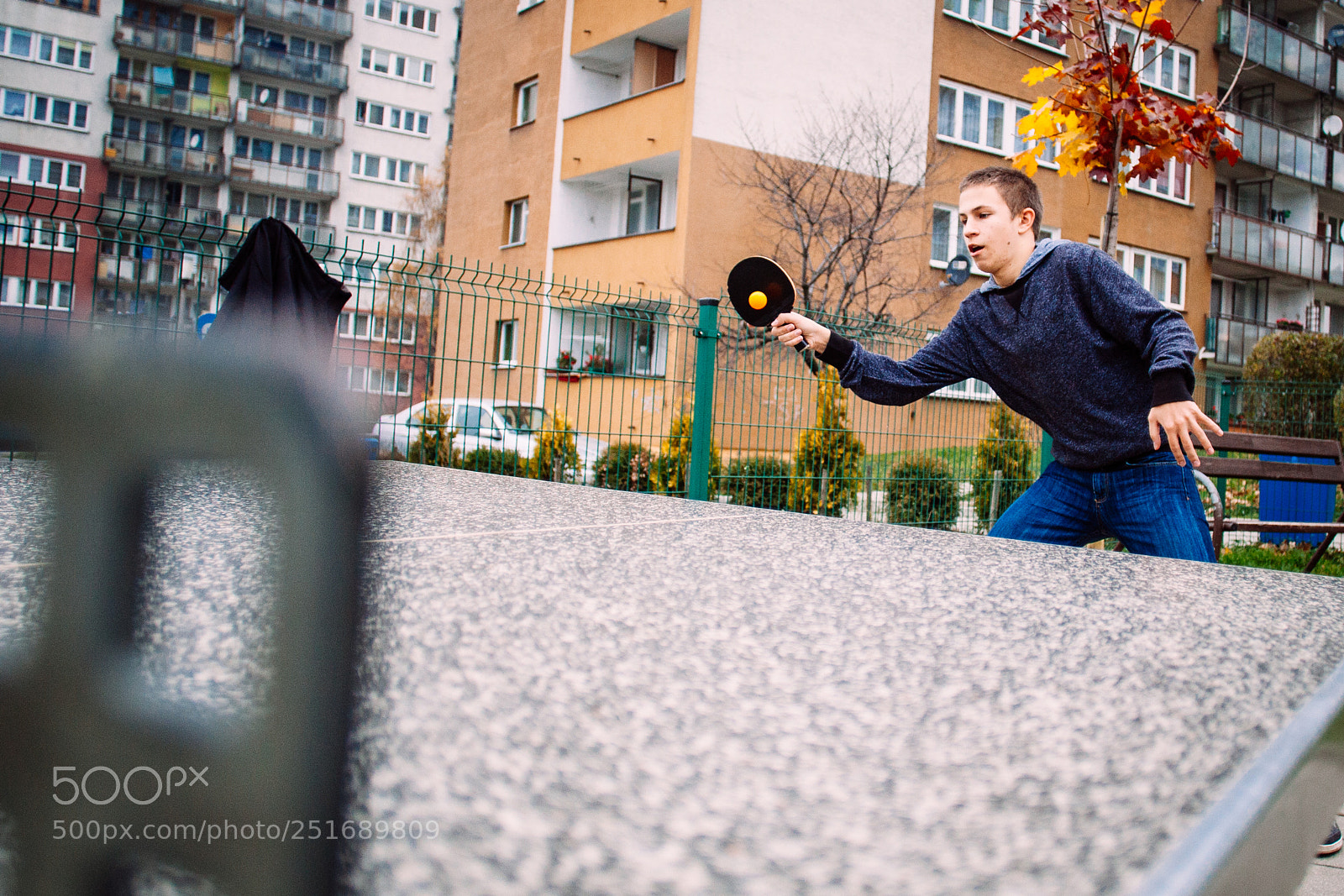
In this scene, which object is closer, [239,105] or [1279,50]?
[1279,50]

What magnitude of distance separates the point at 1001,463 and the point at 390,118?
4340cm

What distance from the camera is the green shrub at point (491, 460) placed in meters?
6.07

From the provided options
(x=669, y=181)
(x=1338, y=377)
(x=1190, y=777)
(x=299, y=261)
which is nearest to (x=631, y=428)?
(x=299, y=261)

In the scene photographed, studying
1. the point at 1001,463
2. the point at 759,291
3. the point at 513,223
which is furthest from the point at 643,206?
the point at 759,291

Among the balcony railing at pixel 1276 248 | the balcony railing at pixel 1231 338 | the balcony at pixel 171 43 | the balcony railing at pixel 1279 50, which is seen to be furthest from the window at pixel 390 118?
the balcony railing at pixel 1231 338

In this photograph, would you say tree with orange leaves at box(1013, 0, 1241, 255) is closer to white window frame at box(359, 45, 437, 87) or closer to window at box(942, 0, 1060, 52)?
window at box(942, 0, 1060, 52)

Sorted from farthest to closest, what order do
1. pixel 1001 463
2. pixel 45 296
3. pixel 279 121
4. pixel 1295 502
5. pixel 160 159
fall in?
pixel 279 121
pixel 160 159
pixel 1001 463
pixel 1295 502
pixel 45 296

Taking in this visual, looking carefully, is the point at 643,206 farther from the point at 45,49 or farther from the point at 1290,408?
the point at 45,49

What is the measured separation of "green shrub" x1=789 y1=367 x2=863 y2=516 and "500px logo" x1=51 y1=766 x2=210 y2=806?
23.0 feet

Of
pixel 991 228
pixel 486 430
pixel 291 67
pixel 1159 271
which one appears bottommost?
pixel 486 430

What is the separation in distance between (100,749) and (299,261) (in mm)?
5616

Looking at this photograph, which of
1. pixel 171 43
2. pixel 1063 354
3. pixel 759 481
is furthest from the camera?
pixel 171 43

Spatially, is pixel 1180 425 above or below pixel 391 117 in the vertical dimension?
below

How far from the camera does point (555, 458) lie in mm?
6590
